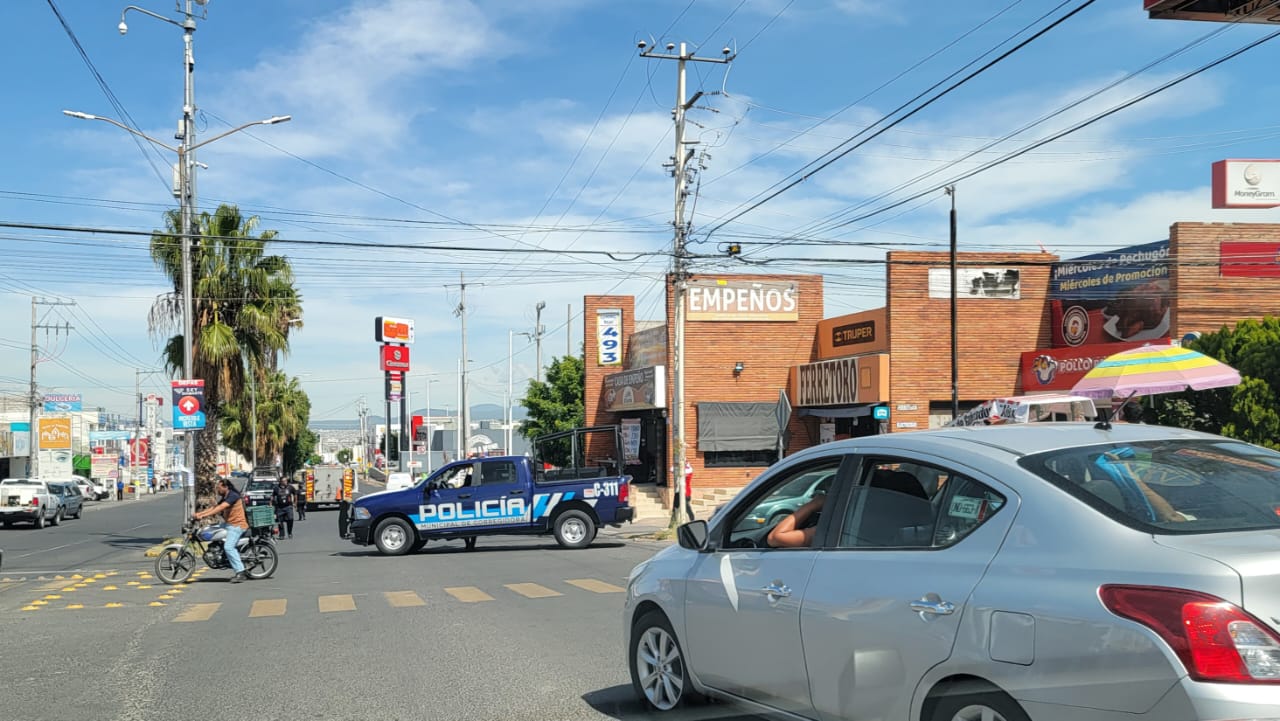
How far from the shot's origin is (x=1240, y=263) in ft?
93.8

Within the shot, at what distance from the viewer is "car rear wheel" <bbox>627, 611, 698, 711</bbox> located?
632cm

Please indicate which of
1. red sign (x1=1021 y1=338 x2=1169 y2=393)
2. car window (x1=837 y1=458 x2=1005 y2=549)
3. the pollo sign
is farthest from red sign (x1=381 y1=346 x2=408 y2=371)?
car window (x1=837 y1=458 x2=1005 y2=549)

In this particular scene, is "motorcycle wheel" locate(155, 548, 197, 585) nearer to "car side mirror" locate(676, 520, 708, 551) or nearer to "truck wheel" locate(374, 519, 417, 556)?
"truck wheel" locate(374, 519, 417, 556)

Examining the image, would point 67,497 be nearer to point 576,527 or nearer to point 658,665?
point 576,527

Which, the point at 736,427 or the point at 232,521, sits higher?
the point at 736,427

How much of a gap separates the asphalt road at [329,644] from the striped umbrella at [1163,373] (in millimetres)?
8375

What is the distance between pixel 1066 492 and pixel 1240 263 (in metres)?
28.3

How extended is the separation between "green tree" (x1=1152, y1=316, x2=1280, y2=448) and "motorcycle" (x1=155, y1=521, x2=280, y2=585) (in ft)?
57.1

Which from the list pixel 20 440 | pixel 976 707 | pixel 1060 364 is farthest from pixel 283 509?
pixel 20 440

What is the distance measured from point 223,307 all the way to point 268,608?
1652cm

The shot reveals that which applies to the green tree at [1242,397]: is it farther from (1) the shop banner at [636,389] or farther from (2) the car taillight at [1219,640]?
(2) the car taillight at [1219,640]

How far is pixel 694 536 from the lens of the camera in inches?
241

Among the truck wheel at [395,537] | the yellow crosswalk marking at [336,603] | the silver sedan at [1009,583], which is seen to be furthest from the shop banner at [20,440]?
the silver sedan at [1009,583]

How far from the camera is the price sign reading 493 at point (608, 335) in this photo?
42.8m
